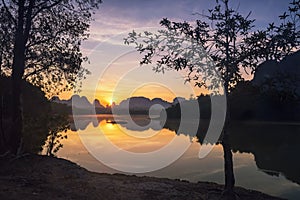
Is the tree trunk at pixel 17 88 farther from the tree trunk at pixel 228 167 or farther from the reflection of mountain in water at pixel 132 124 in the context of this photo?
the reflection of mountain in water at pixel 132 124

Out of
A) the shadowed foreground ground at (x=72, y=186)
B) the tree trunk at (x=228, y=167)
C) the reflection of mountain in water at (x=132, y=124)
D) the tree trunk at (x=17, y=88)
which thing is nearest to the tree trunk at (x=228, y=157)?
the tree trunk at (x=228, y=167)

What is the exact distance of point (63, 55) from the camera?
1487 cm

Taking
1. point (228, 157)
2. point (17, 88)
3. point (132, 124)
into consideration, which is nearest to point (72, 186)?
point (228, 157)

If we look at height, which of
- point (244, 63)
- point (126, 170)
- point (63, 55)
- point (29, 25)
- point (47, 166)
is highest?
point (29, 25)

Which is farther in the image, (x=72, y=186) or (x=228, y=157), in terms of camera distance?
(x=228, y=157)

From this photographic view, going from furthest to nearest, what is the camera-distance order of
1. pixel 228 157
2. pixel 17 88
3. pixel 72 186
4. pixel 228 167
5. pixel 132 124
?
1. pixel 132 124
2. pixel 17 88
3. pixel 228 167
4. pixel 228 157
5. pixel 72 186

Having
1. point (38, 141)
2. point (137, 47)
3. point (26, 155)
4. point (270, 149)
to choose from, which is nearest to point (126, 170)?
point (38, 141)

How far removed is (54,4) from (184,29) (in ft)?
22.7

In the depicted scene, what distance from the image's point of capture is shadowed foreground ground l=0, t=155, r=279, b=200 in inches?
340

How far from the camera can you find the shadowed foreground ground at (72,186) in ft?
28.3

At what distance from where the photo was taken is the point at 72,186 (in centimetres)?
955

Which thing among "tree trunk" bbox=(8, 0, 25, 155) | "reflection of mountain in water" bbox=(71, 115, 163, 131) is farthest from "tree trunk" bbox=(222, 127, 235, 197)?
"reflection of mountain in water" bbox=(71, 115, 163, 131)

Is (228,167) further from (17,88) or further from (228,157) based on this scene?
(17,88)

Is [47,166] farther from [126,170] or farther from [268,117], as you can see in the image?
[268,117]
